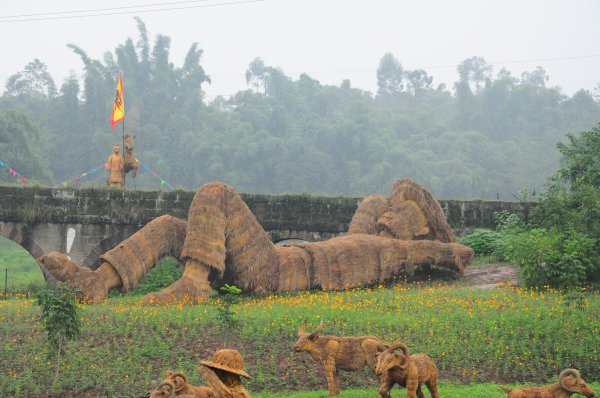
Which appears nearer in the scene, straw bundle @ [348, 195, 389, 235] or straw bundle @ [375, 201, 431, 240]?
straw bundle @ [375, 201, 431, 240]

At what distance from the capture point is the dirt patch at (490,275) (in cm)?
1683

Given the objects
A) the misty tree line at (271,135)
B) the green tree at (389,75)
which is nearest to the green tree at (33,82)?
the misty tree line at (271,135)

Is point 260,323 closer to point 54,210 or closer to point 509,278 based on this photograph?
point 509,278

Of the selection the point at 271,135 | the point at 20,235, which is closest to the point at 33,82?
the point at 271,135

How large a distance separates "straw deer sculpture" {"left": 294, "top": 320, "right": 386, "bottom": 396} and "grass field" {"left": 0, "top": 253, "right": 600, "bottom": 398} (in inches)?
18.4

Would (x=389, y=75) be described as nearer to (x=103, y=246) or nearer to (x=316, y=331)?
(x=103, y=246)

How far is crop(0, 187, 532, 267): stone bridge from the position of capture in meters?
19.0

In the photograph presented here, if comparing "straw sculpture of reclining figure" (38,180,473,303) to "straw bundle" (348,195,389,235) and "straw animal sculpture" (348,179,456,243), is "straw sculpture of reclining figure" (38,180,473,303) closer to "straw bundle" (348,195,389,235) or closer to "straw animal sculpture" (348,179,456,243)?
"straw animal sculpture" (348,179,456,243)

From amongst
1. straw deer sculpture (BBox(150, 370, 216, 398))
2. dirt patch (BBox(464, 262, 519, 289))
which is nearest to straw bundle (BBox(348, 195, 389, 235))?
dirt patch (BBox(464, 262, 519, 289))

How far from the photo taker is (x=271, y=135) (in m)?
51.9

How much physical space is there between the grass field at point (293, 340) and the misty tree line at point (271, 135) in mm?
29209

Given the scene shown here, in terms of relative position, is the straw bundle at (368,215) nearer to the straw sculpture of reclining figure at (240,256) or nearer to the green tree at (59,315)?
the straw sculpture of reclining figure at (240,256)

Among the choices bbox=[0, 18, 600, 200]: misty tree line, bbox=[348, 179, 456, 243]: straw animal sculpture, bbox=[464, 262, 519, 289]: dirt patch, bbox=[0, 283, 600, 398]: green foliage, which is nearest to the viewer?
bbox=[0, 283, 600, 398]: green foliage

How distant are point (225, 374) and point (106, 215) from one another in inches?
518
